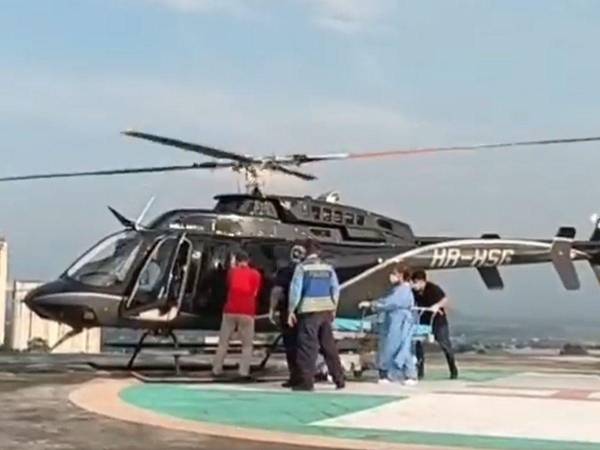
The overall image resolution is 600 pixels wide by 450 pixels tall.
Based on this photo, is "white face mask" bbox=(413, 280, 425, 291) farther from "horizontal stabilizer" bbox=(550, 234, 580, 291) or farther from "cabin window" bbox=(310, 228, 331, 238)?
"horizontal stabilizer" bbox=(550, 234, 580, 291)

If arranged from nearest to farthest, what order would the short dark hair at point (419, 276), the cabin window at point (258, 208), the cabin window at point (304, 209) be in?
1. the short dark hair at point (419, 276)
2. the cabin window at point (258, 208)
3. the cabin window at point (304, 209)

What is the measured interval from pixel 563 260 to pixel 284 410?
27.6 feet

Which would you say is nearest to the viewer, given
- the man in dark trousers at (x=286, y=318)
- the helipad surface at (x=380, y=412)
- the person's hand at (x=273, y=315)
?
the helipad surface at (x=380, y=412)

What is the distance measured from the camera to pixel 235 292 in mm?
15758

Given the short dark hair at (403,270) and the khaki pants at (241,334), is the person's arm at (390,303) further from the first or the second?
the khaki pants at (241,334)

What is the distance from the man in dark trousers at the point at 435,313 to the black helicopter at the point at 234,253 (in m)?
1.34

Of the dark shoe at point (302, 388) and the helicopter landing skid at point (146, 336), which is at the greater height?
the helicopter landing skid at point (146, 336)

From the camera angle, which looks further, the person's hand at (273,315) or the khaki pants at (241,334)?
the khaki pants at (241,334)

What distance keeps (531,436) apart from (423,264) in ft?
27.0

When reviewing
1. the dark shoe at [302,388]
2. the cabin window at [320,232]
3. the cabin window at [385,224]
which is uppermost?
the cabin window at [385,224]

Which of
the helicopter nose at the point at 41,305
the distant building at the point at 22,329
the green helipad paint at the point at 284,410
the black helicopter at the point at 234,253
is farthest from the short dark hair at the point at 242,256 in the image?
the distant building at the point at 22,329

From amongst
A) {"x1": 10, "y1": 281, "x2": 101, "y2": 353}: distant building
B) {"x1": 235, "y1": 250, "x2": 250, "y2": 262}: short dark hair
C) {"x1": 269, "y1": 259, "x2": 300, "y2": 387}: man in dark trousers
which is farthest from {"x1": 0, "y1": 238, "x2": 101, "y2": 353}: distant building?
{"x1": 269, "y1": 259, "x2": 300, "y2": 387}: man in dark trousers

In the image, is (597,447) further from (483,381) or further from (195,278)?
(195,278)

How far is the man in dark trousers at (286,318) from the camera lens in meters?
14.1
